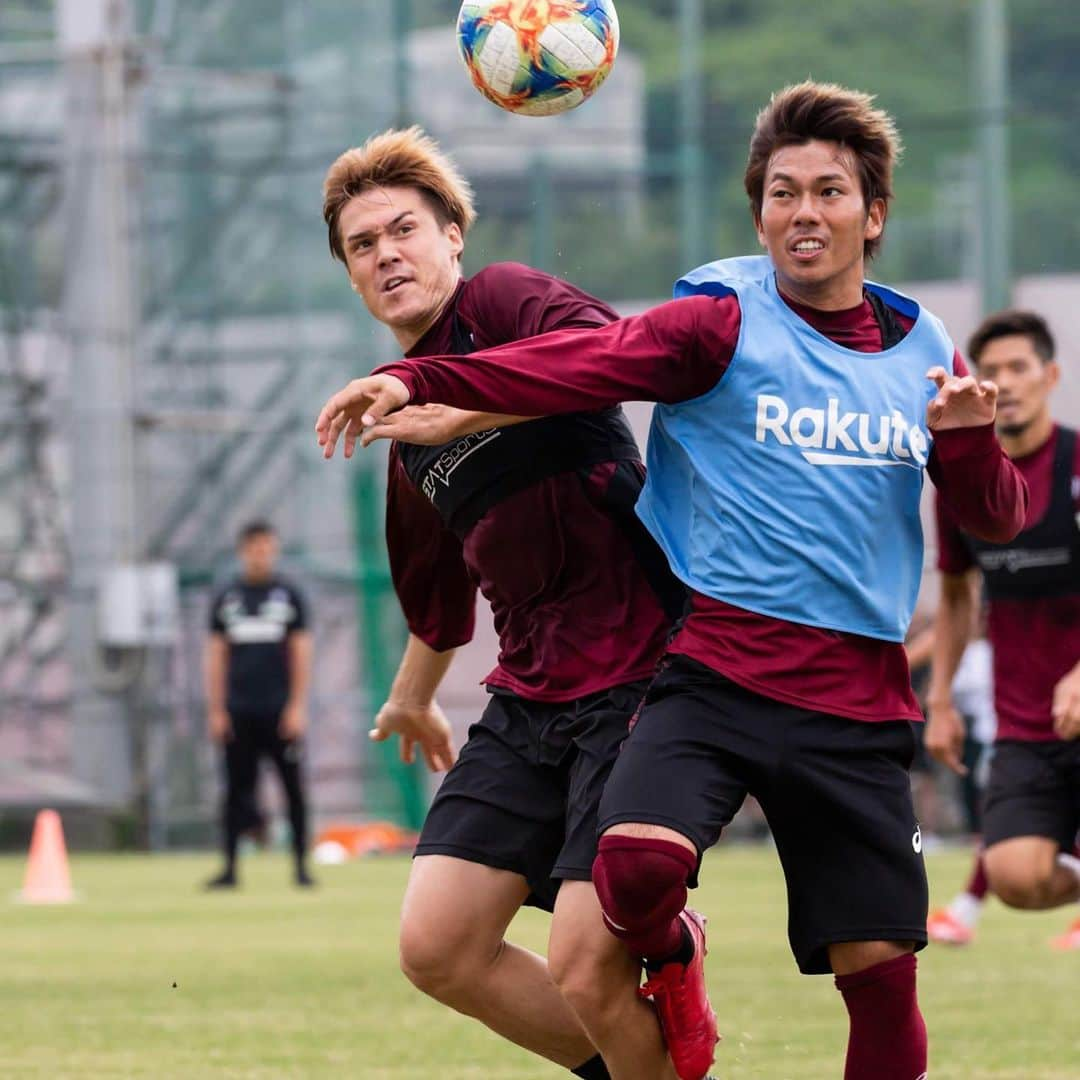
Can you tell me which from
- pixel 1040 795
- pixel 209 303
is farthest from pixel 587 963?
pixel 209 303

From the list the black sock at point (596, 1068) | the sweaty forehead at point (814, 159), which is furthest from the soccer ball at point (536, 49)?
the black sock at point (596, 1068)

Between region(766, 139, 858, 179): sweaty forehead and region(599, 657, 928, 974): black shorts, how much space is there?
1009 millimetres

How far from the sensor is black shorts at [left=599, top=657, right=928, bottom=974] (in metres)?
4.78

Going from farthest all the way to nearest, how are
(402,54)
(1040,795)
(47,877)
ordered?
(402,54)
(47,877)
(1040,795)

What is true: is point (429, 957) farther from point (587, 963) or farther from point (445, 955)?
point (587, 963)

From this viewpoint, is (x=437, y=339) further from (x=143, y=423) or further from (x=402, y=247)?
(x=143, y=423)

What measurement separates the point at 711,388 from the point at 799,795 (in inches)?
32.2

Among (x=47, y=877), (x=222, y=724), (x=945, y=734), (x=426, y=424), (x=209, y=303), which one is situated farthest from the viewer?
(x=209, y=303)

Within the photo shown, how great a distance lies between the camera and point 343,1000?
8.74 meters

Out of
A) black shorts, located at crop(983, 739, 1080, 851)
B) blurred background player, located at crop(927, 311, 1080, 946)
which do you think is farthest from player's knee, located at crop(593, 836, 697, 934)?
black shorts, located at crop(983, 739, 1080, 851)

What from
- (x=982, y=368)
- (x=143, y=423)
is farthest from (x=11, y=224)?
(x=982, y=368)

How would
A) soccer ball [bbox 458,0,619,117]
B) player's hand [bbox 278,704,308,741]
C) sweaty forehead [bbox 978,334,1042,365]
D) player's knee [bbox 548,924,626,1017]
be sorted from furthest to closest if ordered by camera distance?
player's hand [bbox 278,704,308,741]
sweaty forehead [bbox 978,334,1042,365]
soccer ball [bbox 458,0,619,117]
player's knee [bbox 548,924,626,1017]

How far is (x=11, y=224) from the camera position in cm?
2367

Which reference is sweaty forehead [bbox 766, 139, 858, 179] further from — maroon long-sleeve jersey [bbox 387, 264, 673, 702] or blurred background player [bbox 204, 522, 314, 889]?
blurred background player [bbox 204, 522, 314, 889]
